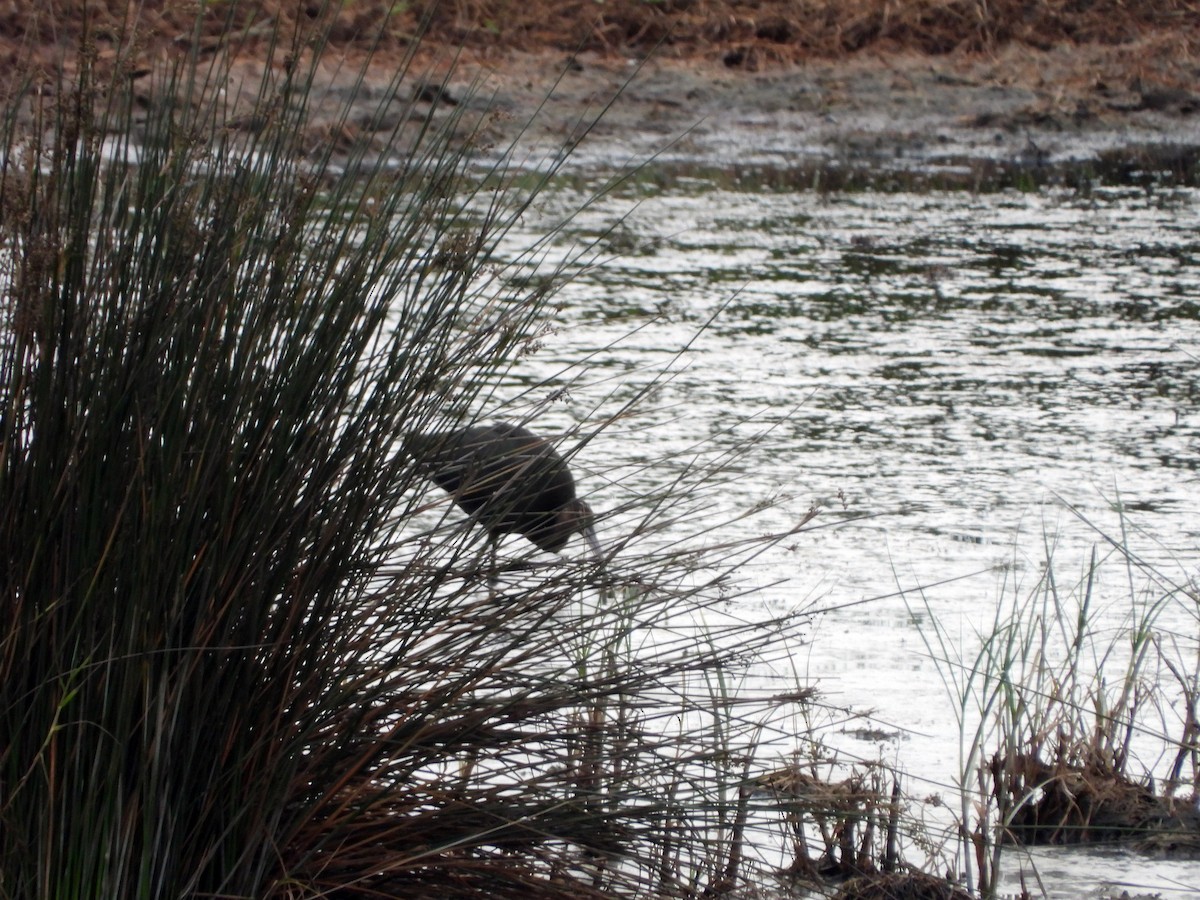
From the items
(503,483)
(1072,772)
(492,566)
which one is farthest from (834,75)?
(492,566)

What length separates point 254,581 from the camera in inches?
74.0

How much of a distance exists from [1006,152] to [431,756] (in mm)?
11018

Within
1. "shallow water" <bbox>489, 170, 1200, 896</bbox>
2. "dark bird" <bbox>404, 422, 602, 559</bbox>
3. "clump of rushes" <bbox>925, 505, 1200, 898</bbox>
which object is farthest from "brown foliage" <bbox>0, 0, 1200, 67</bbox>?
"dark bird" <bbox>404, 422, 602, 559</bbox>

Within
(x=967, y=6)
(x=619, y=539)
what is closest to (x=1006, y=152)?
(x=967, y=6)

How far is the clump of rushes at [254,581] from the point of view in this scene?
1.81 m

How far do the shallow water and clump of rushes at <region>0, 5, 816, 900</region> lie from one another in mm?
282

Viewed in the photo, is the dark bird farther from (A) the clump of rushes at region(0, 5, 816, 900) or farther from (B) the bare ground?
(B) the bare ground

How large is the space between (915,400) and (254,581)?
415 centimetres

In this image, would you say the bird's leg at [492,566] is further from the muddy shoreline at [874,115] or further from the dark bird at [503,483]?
the muddy shoreline at [874,115]

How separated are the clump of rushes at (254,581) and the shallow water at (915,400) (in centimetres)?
28

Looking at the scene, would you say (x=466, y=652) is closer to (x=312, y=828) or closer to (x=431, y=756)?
(x=431, y=756)

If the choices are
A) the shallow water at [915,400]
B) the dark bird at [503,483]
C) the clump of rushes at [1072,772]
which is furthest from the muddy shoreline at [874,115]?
the dark bird at [503,483]

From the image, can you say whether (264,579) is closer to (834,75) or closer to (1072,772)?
(1072,772)

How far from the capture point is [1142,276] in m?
7.97
